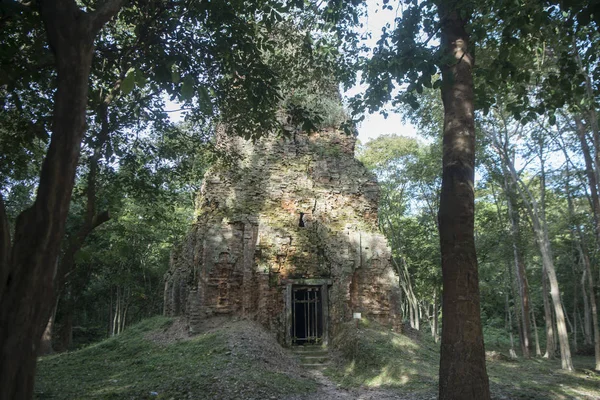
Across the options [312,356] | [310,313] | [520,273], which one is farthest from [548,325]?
[312,356]

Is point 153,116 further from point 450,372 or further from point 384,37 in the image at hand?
point 450,372

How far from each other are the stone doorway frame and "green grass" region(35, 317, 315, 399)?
2685mm

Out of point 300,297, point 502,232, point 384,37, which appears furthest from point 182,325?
point 502,232

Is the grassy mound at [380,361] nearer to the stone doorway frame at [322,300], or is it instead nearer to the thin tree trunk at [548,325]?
the stone doorway frame at [322,300]

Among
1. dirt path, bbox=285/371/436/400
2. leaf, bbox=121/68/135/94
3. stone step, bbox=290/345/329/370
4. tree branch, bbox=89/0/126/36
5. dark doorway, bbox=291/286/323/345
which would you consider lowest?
dirt path, bbox=285/371/436/400

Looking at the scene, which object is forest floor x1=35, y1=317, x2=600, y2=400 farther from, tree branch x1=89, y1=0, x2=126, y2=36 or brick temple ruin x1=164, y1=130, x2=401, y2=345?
tree branch x1=89, y1=0, x2=126, y2=36

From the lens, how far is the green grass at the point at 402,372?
9.39 metres

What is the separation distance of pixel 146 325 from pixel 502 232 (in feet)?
58.9

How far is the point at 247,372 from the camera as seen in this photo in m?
9.83

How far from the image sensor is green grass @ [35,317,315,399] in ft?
27.7

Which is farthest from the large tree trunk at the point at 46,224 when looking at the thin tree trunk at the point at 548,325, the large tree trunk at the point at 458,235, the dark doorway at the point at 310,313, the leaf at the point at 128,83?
the thin tree trunk at the point at 548,325

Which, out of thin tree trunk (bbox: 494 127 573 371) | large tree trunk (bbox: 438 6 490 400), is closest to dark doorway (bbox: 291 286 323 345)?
thin tree trunk (bbox: 494 127 573 371)

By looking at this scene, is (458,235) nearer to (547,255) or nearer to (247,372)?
(247,372)

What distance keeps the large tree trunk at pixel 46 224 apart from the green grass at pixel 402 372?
778 cm
